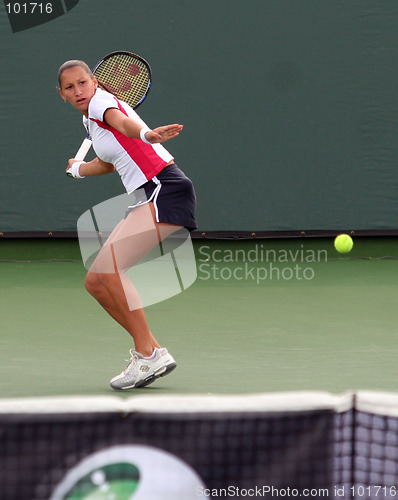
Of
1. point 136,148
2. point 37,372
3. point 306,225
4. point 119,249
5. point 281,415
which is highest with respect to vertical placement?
point 306,225

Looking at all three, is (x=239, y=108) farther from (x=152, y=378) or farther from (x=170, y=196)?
(x=152, y=378)

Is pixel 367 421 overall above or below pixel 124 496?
above

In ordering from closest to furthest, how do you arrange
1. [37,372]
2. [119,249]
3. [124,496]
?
[124,496] < [119,249] < [37,372]

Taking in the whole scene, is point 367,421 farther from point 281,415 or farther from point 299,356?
point 299,356

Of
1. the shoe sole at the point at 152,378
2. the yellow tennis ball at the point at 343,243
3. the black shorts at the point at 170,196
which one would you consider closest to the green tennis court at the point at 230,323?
the shoe sole at the point at 152,378

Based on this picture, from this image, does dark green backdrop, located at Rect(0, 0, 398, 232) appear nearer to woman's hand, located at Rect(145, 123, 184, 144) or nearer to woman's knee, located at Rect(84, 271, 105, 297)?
woman's knee, located at Rect(84, 271, 105, 297)

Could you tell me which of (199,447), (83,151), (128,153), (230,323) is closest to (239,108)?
(230,323)

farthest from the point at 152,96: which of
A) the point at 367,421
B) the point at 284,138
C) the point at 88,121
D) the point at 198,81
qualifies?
the point at 367,421

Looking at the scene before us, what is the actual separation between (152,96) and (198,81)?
40 cm

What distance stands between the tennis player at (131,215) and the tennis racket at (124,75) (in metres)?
0.95

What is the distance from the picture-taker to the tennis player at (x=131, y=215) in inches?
162

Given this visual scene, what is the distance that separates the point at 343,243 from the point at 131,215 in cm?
367

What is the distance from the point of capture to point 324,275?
24.1 feet

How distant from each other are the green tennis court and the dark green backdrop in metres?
0.29
